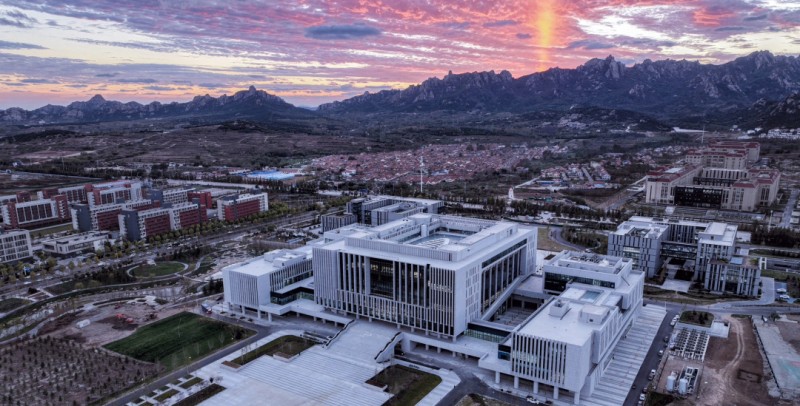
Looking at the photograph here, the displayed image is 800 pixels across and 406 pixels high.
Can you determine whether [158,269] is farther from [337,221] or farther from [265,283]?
[337,221]

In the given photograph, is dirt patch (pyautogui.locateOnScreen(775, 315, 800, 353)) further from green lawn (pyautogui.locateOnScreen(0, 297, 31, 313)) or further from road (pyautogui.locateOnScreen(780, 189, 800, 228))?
green lawn (pyautogui.locateOnScreen(0, 297, 31, 313))

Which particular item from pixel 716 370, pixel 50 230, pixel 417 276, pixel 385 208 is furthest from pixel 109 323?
pixel 716 370

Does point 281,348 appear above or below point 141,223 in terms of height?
below

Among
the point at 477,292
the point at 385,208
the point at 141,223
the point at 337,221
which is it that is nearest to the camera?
the point at 477,292

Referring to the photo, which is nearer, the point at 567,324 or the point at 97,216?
the point at 567,324

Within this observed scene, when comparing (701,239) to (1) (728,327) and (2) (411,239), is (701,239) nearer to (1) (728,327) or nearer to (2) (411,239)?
(1) (728,327)
